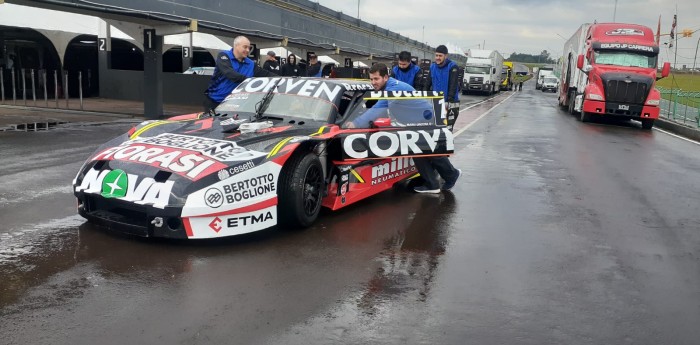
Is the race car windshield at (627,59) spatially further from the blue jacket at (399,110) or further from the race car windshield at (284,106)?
the race car windshield at (284,106)

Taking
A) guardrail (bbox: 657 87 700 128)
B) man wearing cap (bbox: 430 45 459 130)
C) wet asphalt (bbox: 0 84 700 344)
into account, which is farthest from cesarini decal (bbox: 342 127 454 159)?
guardrail (bbox: 657 87 700 128)

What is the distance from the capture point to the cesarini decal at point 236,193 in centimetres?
463

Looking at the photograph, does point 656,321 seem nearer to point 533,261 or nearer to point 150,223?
point 533,261

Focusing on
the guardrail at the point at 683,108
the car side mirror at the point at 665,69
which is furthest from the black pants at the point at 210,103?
the car side mirror at the point at 665,69

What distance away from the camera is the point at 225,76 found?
773 cm

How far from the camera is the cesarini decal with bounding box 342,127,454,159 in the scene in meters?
6.03

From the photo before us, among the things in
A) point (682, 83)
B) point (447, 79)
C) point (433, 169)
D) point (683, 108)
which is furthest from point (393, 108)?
point (682, 83)

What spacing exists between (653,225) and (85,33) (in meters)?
22.4

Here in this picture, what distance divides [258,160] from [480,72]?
40274mm

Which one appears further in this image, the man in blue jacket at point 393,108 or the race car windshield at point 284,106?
the man in blue jacket at point 393,108

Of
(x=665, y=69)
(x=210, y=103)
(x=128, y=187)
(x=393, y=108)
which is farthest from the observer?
(x=665, y=69)

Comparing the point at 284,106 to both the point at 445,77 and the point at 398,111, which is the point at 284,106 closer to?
the point at 398,111

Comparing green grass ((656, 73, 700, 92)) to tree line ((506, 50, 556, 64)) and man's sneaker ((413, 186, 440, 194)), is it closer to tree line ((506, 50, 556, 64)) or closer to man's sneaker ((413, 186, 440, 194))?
man's sneaker ((413, 186, 440, 194))

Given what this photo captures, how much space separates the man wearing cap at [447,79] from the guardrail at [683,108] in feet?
40.4
